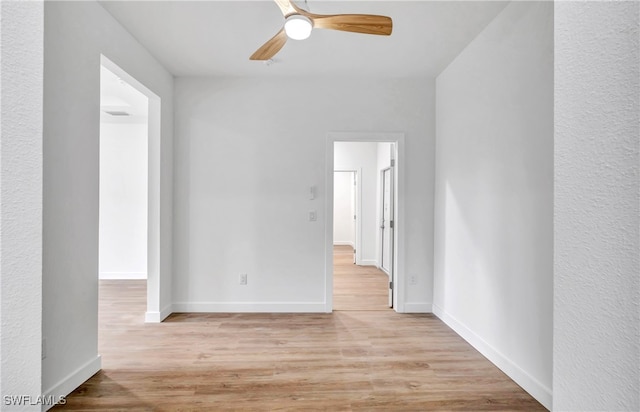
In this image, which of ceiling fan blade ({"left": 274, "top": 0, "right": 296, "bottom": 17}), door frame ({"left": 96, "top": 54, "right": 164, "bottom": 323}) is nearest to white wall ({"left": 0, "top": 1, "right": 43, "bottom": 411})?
ceiling fan blade ({"left": 274, "top": 0, "right": 296, "bottom": 17})

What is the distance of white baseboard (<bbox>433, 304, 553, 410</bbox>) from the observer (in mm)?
1995

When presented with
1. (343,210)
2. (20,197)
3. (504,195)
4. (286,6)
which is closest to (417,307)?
(504,195)

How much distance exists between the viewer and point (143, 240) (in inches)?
209

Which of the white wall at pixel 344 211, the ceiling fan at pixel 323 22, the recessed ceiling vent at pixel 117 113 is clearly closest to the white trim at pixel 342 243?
the white wall at pixel 344 211

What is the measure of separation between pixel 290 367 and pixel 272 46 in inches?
90.6

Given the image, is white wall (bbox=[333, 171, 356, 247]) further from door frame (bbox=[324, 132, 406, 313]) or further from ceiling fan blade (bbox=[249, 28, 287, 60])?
ceiling fan blade (bbox=[249, 28, 287, 60])

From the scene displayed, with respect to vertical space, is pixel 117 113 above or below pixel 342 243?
above

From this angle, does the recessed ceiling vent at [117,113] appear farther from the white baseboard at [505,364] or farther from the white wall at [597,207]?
the white wall at [597,207]

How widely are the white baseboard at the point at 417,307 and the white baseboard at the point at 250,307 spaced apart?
Answer: 924mm

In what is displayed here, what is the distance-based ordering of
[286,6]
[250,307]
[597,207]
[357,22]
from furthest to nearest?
[250,307]
[357,22]
[286,6]
[597,207]

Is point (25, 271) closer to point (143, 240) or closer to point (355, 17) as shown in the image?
point (355, 17)

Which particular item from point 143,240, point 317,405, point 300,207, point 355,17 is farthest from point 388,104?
point 143,240

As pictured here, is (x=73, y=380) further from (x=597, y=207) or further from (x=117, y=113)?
(x=117, y=113)

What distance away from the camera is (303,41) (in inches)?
113
